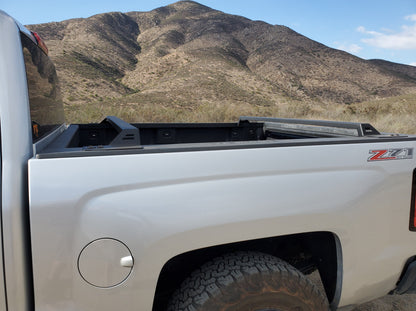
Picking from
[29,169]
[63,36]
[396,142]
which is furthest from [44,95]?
[63,36]

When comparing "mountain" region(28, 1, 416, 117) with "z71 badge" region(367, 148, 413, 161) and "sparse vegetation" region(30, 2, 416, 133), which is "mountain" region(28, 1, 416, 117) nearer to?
"sparse vegetation" region(30, 2, 416, 133)

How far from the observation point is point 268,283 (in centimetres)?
150

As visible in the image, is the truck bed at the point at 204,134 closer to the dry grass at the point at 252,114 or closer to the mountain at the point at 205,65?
the dry grass at the point at 252,114

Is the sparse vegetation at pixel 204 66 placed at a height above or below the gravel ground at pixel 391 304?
above

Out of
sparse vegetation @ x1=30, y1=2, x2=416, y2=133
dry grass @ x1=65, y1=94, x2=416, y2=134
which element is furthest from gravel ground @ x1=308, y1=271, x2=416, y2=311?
sparse vegetation @ x1=30, y1=2, x2=416, y2=133

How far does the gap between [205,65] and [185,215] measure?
47997 millimetres

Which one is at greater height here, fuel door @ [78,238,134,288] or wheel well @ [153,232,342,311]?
fuel door @ [78,238,134,288]

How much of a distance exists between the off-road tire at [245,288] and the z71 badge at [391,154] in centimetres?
73

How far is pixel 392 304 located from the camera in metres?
2.78

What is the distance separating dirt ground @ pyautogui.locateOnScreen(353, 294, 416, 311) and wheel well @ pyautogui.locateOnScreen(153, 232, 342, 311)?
1.10m

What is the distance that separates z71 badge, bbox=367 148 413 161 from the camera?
173 centimetres

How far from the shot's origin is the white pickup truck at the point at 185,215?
1.25m

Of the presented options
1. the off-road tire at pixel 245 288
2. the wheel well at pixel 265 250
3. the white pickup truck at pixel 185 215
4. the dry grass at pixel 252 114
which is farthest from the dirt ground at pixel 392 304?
the dry grass at pixel 252 114

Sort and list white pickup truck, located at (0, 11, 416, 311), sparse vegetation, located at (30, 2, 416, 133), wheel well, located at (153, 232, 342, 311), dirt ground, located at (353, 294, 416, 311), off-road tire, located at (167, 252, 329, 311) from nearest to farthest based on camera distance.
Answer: white pickup truck, located at (0, 11, 416, 311), off-road tire, located at (167, 252, 329, 311), wheel well, located at (153, 232, 342, 311), dirt ground, located at (353, 294, 416, 311), sparse vegetation, located at (30, 2, 416, 133)
